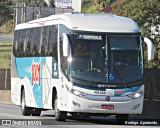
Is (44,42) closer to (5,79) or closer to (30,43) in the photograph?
(30,43)

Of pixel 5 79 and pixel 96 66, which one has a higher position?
pixel 96 66

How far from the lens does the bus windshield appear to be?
21078mm

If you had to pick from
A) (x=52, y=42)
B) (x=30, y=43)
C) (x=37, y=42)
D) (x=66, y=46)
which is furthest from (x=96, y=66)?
(x=30, y=43)

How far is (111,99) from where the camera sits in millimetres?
20875

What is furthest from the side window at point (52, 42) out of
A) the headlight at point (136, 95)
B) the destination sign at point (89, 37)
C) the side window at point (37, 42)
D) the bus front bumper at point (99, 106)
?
the headlight at point (136, 95)

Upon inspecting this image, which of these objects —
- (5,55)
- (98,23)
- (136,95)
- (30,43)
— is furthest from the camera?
(5,55)

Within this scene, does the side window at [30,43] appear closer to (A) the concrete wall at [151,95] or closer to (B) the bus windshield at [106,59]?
(A) the concrete wall at [151,95]

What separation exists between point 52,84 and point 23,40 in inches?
196

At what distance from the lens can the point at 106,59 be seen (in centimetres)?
2128

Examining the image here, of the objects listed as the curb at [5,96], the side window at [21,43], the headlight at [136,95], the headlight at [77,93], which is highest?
the side window at [21,43]

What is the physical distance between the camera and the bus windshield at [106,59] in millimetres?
21078

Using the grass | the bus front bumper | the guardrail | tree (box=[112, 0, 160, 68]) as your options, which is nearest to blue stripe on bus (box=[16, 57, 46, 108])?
the bus front bumper

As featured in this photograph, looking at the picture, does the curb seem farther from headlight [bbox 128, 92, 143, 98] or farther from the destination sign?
headlight [bbox 128, 92, 143, 98]

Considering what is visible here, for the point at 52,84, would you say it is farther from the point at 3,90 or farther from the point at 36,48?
the point at 3,90
